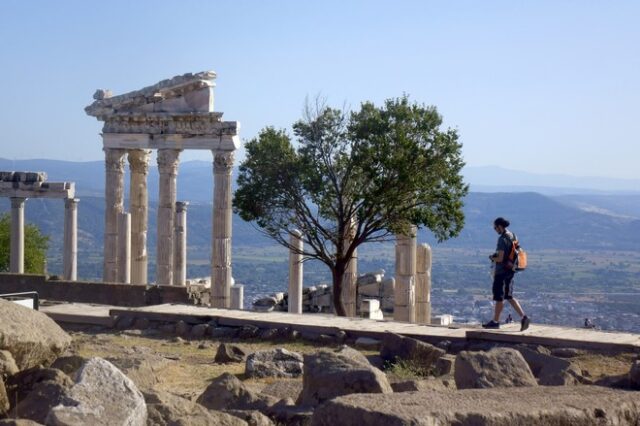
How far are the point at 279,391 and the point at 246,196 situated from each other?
19.7 metres

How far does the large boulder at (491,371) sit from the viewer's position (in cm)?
1170

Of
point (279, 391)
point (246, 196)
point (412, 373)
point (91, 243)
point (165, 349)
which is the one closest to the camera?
point (279, 391)

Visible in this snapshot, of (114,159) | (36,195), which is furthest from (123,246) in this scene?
(36,195)

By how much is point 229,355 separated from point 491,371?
23.5 ft

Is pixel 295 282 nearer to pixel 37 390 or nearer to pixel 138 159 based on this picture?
pixel 138 159

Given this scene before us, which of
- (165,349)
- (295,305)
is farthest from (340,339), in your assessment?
(295,305)

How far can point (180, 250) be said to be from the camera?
41.4 m

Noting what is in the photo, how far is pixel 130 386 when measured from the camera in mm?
9227

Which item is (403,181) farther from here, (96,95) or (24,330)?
(24,330)

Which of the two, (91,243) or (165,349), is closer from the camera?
(165,349)

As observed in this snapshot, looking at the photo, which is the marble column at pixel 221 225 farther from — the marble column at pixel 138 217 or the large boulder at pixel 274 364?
the large boulder at pixel 274 364

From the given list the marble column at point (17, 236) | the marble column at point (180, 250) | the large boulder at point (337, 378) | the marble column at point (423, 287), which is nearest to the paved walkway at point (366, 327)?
the large boulder at point (337, 378)

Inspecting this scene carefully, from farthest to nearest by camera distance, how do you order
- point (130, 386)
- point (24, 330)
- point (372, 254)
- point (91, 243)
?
point (372, 254) < point (91, 243) < point (24, 330) < point (130, 386)

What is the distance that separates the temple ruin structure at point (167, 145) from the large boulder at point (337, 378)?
76.7 ft
